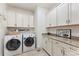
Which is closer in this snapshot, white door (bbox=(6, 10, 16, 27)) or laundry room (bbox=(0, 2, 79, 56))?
laundry room (bbox=(0, 2, 79, 56))

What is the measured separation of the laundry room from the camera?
2348mm

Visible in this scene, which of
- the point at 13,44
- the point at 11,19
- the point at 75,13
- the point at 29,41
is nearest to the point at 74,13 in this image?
the point at 75,13

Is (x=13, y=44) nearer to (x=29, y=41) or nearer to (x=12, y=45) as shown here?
(x=12, y=45)

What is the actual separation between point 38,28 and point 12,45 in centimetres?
166

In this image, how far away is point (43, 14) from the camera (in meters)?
4.34

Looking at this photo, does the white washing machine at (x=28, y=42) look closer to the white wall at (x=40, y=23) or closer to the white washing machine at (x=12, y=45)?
the white washing machine at (x=12, y=45)

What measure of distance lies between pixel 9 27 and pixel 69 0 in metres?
3.76

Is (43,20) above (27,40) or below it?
above

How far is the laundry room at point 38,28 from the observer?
2348mm

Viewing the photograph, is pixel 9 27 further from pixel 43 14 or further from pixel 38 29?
pixel 43 14

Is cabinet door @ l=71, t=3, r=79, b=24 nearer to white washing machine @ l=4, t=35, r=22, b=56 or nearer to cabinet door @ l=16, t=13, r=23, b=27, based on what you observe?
white washing machine @ l=4, t=35, r=22, b=56

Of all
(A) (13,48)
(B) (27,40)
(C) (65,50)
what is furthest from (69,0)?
(B) (27,40)

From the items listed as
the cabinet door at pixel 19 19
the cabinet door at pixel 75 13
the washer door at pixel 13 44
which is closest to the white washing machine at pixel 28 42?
the washer door at pixel 13 44

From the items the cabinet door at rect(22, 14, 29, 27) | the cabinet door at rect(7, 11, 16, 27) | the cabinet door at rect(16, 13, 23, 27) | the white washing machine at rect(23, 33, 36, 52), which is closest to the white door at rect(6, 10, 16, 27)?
the cabinet door at rect(7, 11, 16, 27)
